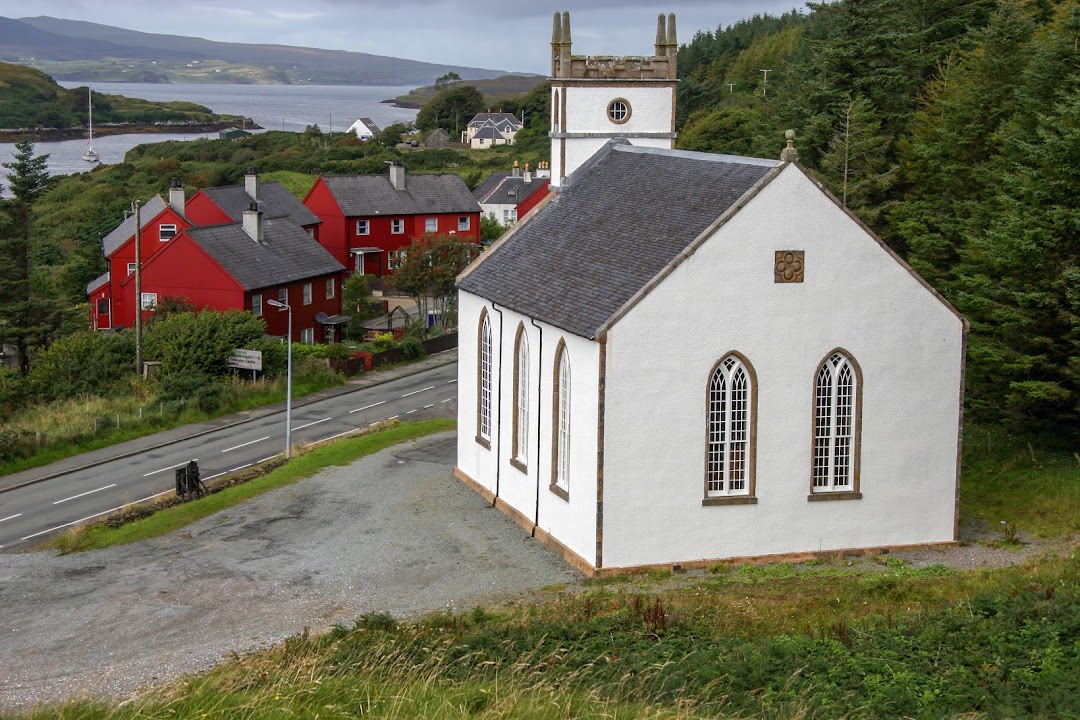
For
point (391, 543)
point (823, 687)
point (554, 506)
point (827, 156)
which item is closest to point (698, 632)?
point (823, 687)

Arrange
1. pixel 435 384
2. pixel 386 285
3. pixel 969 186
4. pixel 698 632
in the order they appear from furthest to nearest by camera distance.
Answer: pixel 386 285, pixel 435 384, pixel 969 186, pixel 698 632

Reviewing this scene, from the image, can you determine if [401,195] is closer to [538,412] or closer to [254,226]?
[254,226]

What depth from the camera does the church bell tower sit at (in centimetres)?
3409

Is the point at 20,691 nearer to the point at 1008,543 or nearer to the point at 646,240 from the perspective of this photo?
the point at 646,240

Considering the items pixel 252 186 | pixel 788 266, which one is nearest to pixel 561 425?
pixel 788 266

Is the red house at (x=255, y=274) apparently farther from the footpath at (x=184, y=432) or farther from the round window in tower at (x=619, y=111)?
the round window in tower at (x=619, y=111)

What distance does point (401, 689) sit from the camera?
13.3 meters

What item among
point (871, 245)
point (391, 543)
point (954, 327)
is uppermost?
point (871, 245)

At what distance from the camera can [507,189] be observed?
348 feet

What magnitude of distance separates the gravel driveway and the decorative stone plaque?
24.1ft

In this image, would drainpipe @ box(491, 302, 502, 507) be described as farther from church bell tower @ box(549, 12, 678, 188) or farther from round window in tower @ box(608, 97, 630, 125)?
round window in tower @ box(608, 97, 630, 125)

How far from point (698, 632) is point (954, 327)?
11.4 metres

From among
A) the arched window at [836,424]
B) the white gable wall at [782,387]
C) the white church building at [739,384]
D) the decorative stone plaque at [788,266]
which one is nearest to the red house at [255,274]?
the white church building at [739,384]

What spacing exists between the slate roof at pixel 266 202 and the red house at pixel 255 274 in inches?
327
